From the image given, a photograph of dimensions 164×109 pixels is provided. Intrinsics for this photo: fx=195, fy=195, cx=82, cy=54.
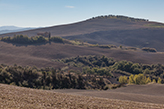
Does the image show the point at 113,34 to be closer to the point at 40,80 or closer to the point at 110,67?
the point at 110,67

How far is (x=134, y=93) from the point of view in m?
24.7

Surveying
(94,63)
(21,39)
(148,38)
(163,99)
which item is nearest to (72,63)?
(94,63)

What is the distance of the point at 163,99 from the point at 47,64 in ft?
159

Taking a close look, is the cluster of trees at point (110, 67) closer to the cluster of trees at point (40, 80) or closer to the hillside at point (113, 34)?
the cluster of trees at point (40, 80)

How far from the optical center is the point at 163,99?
20578 mm

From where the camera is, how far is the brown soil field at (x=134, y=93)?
66.2 ft

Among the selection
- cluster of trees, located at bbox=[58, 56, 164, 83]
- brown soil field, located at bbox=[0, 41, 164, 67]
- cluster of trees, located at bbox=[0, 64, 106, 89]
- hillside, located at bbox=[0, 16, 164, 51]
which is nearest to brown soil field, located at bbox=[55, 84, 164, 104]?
cluster of trees, located at bbox=[0, 64, 106, 89]

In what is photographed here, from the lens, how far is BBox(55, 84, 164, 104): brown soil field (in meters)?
20.2

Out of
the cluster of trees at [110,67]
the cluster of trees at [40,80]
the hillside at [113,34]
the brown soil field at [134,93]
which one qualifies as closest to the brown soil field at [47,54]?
the cluster of trees at [110,67]

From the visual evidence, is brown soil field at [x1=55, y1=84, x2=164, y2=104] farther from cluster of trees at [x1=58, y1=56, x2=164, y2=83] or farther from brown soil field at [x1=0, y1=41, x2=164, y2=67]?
brown soil field at [x1=0, y1=41, x2=164, y2=67]

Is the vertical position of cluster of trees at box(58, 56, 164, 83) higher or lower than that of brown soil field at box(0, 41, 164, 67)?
lower

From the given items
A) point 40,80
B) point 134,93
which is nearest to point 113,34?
point 40,80

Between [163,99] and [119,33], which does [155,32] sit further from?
[163,99]

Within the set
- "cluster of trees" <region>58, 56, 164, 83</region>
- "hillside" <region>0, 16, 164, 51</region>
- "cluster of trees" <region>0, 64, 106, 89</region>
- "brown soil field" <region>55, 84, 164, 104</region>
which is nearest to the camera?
"brown soil field" <region>55, 84, 164, 104</region>
